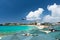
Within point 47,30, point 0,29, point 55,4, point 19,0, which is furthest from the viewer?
point 47,30

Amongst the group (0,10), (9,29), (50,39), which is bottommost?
(50,39)

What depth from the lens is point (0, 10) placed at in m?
8.16

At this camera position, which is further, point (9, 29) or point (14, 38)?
point (9, 29)

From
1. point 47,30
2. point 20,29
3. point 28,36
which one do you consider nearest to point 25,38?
point 28,36

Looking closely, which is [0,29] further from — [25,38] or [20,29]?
[25,38]

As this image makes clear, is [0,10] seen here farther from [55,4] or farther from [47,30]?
[47,30]

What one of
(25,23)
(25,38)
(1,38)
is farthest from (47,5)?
(1,38)

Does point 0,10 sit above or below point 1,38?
above

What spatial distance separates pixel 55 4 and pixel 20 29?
108 inches

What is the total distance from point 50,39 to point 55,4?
1.79 meters

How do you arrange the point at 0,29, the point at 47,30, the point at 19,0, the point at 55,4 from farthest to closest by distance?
the point at 47,30 → the point at 0,29 → the point at 55,4 → the point at 19,0

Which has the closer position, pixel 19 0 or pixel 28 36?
pixel 19 0

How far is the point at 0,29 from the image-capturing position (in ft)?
31.5

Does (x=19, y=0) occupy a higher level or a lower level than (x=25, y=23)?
higher
